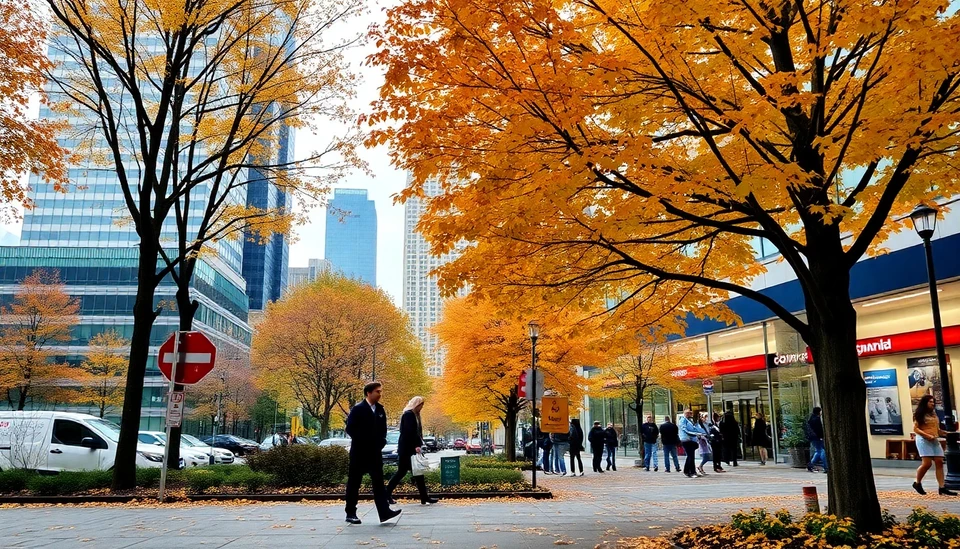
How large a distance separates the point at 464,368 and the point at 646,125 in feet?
53.7

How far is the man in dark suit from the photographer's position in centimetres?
891

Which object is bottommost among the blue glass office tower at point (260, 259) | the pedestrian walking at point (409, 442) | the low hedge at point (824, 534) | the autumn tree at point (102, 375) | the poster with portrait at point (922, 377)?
the low hedge at point (824, 534)

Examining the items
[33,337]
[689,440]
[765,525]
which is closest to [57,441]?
[689,440]

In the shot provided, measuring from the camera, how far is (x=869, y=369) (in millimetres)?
20812

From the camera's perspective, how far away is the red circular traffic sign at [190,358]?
1173 cm

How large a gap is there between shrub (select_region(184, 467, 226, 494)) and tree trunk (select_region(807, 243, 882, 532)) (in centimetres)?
1102

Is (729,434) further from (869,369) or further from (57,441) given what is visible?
(57,441)

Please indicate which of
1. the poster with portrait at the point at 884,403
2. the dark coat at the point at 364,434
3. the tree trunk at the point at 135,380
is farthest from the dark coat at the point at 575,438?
the dark coat at the point at 364,434

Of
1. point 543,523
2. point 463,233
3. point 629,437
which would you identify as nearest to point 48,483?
point 543,523

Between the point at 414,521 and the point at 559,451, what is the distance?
14.2 m

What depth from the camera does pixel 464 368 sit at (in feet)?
75.9

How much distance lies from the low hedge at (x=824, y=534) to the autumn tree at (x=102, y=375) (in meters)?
54.2

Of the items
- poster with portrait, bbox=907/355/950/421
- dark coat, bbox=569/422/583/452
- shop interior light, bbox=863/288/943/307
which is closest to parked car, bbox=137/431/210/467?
dark coat, bbox=569/422/583/452

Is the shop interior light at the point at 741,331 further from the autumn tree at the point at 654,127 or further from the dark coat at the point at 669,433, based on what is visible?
the autumn tree at the point at 654,127
